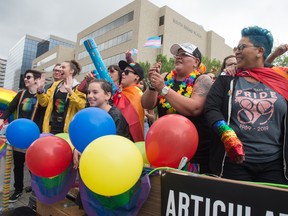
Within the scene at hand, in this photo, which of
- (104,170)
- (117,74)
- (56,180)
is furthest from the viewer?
(117,74)

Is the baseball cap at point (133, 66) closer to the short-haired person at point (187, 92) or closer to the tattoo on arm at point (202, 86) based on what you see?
the short-haired person at point (187, 92)

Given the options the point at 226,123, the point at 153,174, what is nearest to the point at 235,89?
the point at 226,123

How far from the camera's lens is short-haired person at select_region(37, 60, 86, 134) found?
326 cm

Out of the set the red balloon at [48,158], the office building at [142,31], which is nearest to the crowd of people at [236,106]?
the red balloon at [48,158]

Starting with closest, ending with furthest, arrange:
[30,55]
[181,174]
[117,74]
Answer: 1. [181,174]
2. [117,74]
3. [30,55]

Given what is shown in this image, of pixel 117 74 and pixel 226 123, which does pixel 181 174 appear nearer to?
pixel 226 123

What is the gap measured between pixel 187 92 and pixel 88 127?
2.96 ft

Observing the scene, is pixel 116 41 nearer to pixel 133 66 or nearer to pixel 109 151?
pixel 133 66

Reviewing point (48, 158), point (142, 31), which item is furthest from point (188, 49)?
point (142, 31)

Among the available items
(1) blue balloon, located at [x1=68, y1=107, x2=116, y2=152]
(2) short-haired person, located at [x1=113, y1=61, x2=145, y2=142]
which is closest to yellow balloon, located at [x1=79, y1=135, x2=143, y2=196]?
(1) blue balloon, located at [x1=68, y1=107, x2=116, y2=152]

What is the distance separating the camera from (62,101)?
11.3 ft

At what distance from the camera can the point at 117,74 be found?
12.8 ft

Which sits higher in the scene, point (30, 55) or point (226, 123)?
point (30, 55)

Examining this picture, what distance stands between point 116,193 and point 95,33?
44.2 meters
